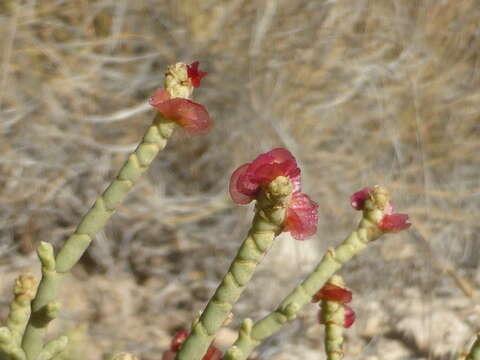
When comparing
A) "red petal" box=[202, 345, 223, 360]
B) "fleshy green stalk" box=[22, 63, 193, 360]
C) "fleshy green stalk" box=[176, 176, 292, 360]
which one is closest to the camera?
"fleshy green stalk" box=[176, 176, 292, 360]

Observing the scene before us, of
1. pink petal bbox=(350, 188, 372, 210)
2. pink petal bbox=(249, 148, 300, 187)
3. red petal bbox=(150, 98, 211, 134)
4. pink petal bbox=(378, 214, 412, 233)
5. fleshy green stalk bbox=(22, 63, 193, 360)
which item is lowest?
fleshy green stalk bbox=(22, 63, 193, 360)

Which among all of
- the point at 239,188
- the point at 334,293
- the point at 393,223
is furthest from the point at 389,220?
the point at 239,188

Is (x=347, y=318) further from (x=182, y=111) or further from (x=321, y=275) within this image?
(x=182, y=111)

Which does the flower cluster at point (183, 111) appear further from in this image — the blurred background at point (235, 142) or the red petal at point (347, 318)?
the blurred background at point (235, 142)

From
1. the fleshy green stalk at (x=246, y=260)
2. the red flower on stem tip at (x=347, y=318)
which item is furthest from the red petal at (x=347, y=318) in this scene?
the fleshy green stalk at (x=246, y=260)

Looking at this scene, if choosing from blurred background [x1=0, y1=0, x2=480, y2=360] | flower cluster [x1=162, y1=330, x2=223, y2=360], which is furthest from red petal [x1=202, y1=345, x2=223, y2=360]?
blurred background [x1=0, y1=0, x2=480, y2=360]

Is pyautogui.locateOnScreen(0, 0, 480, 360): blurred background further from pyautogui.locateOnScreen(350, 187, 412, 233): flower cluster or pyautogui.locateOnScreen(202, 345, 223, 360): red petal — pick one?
pyautogui.locateOnScreen(350, 187, 412, 233): flower cluster

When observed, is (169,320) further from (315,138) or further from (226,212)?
(315,138)
